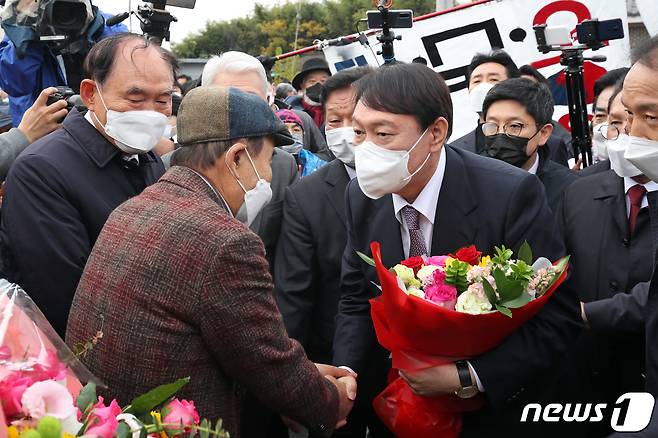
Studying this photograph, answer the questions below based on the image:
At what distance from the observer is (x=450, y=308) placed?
2.66 m

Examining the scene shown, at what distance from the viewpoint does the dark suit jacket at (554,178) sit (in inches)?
169

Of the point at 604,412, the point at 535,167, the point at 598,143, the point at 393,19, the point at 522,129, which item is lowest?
the point at 604,412

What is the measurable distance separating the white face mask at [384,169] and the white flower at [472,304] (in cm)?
67

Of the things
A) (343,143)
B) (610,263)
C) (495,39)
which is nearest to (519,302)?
(610,263)

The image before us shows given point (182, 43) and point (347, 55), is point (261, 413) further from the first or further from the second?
point (182, 43)

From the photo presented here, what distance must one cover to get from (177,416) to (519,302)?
1191mm

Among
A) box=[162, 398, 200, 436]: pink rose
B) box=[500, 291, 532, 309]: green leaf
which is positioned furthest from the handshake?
box=[162, 398, 200, 436]: pink rose

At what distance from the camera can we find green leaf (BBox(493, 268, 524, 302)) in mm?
2562

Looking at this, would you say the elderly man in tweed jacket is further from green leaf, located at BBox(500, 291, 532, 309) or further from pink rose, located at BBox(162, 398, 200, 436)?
green leaf, located at BBox(500, 291, 532, 309)

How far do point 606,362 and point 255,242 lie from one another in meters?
1.85

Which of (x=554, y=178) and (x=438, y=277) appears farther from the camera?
(x=554, y=178)

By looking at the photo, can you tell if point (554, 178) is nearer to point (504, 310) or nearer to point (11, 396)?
point (504, 310)

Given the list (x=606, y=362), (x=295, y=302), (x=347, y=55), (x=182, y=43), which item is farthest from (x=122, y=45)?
(x=182, y=43)

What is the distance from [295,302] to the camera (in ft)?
12.1
